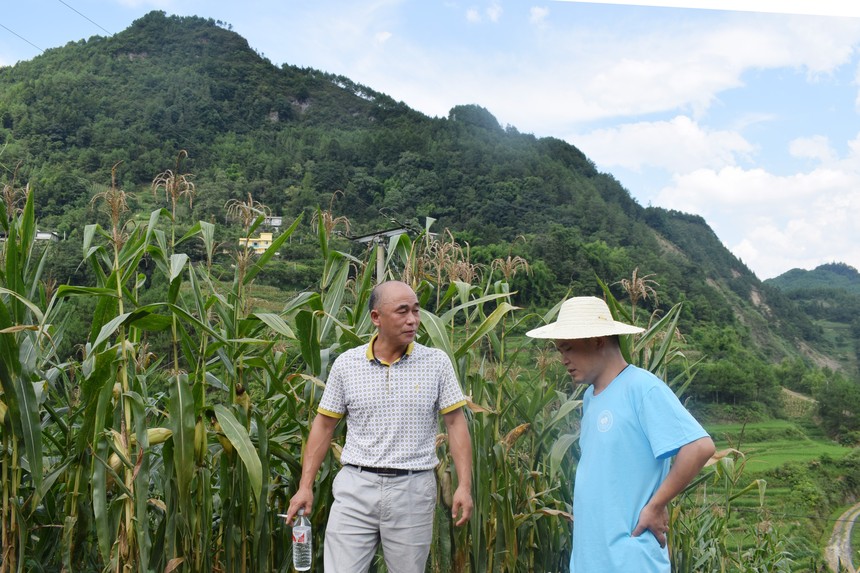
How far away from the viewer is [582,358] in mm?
1923

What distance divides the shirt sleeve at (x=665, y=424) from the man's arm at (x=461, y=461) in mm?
713

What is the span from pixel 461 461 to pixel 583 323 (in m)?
0.67

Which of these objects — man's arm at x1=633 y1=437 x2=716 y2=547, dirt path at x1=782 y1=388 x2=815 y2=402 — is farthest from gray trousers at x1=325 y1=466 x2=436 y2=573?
dirt path at x1=782 y1=388 x2=815 y2=402

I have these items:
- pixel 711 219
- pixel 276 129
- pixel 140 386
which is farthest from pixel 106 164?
pixel 711 219

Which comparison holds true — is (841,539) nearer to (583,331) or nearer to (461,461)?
(461,461)

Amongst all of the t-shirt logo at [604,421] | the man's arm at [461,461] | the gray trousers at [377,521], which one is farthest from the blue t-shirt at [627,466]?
the gray trousers at [377,521]

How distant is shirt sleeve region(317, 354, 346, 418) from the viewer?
235 cm

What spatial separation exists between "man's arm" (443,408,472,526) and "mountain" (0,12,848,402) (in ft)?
112

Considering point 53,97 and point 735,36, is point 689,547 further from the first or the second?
point 735,36

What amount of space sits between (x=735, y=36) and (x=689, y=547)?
10246 centimetres

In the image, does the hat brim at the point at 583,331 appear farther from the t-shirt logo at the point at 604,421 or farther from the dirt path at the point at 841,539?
the dirt path at the point at 841,539

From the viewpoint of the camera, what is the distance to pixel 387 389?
7.52 feet

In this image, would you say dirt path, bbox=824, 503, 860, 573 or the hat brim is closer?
the hat brim

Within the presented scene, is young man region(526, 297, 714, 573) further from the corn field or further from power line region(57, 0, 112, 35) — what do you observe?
power line region(57, 0, 112, 35)
